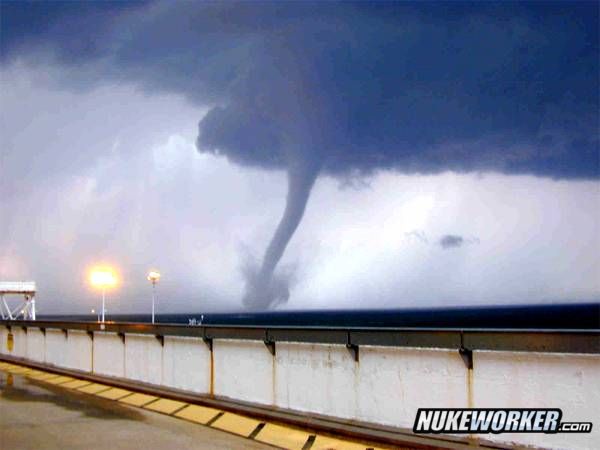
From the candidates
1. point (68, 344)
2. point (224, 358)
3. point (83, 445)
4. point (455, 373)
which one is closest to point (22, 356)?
point (68, 344)

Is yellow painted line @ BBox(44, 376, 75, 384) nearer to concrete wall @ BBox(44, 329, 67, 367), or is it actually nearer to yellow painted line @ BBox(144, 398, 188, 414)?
concrete wall @ BBox(44, 329, 67, 367)

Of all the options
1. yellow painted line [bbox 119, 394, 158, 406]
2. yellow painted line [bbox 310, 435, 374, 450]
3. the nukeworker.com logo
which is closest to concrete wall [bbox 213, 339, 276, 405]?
yellow painted line [bbox 119, 394, 158, 406]

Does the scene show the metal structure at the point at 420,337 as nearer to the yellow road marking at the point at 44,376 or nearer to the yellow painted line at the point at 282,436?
the yellow painted line at the point at 282,436

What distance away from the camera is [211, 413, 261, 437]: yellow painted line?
525 inches

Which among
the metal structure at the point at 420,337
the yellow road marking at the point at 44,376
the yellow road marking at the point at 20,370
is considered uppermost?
the metal structure at the point at 420,337

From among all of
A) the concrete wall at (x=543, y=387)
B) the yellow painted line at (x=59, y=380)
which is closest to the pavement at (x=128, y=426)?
the concrete wall at (x=543, y=387)

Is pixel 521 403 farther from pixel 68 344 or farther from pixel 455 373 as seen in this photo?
pixel 68 344

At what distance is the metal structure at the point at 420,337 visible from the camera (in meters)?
10.2

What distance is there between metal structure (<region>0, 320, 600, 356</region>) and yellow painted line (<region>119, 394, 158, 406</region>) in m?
1.66

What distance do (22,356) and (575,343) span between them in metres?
25.3

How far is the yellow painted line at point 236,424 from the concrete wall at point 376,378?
72 cm

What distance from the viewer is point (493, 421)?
35.5 feet

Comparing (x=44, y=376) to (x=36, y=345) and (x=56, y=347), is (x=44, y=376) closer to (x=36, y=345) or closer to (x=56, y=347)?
(x=56, y=347)

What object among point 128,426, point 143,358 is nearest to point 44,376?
point 143,358
